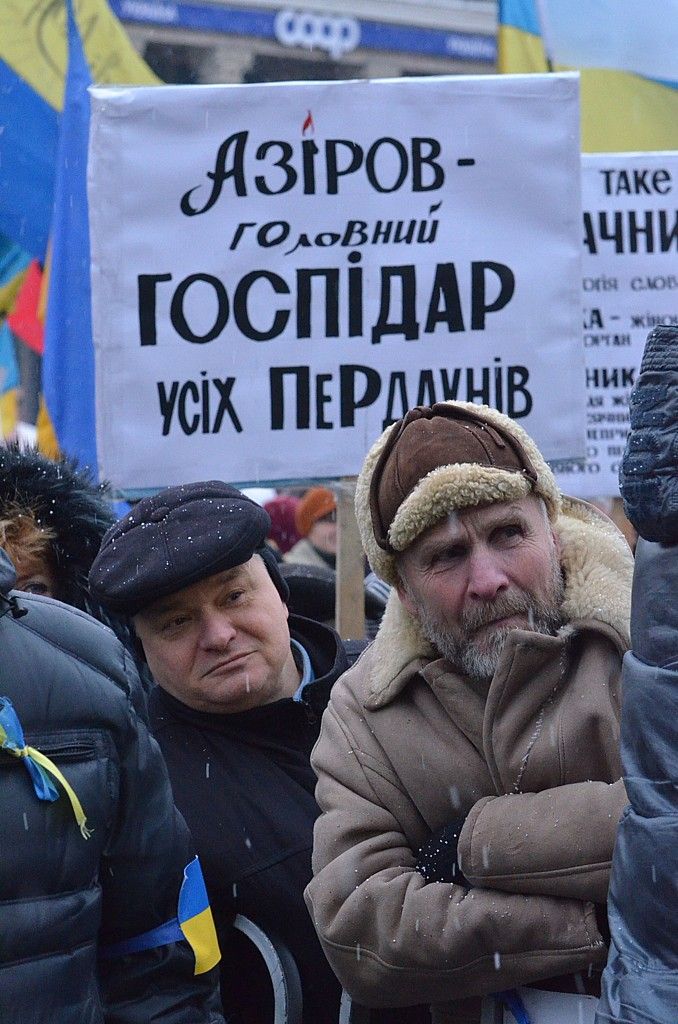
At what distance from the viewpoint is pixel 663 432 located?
144 cm

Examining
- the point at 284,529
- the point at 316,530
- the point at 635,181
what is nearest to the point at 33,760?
the point at 635,181

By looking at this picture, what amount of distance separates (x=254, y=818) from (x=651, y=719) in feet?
5.19

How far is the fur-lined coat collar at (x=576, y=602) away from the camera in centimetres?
243

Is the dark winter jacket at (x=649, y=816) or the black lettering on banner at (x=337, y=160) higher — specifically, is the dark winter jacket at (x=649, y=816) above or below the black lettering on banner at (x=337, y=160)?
below

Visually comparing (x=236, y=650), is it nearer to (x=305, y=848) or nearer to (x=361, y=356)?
(x=305, y=848)

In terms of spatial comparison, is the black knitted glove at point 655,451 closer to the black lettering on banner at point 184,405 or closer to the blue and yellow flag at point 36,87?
the black lettering on banner at point 184,405

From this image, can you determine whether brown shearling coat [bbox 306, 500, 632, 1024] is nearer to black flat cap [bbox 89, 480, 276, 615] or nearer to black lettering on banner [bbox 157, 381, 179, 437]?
black flat cap [bbox 89, 480, 276, 615]

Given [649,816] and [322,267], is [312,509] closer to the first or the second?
[322,267]

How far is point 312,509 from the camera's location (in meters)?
7.55

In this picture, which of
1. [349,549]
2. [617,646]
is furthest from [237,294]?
[617,646]

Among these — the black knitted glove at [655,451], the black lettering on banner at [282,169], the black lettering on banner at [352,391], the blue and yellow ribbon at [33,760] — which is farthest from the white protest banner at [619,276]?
the black knitted glove at [655,451]

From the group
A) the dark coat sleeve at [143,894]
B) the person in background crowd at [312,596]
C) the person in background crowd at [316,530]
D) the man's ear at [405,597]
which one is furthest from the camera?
the person in background crowd at [316,530]

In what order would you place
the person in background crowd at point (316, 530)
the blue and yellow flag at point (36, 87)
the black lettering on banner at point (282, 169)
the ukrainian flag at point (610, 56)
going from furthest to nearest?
the person in background crowd at point (316, 530), the ukrainian flag at point (610, 56), the blue and yellow flag at point (36, 87), the black lettering on banner at point (282, 169)

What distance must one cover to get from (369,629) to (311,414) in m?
0.72
